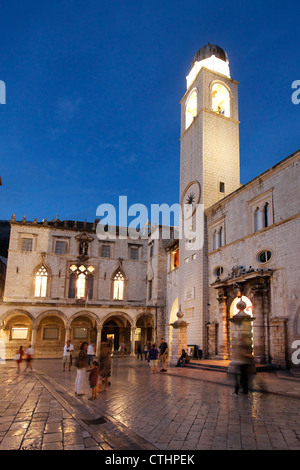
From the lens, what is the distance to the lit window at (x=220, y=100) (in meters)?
27.7

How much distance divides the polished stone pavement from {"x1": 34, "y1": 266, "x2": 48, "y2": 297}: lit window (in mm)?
23736

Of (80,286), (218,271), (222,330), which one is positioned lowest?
(222,330)

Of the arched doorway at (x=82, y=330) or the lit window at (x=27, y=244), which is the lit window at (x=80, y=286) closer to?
the arched doorway at (x=82, y=330)

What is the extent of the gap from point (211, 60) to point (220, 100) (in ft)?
11.6

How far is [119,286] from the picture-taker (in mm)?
37250

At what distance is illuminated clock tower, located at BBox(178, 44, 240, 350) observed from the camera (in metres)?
Result: 23.9

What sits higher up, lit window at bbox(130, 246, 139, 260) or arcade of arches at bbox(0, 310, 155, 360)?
lit window at bbox(130, 246, 139, 260)

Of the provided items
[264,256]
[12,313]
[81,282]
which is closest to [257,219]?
[264,256]

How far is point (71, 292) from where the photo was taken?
35469 millimetres

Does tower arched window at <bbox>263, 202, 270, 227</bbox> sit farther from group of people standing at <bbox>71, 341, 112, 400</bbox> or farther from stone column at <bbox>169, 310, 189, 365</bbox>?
group of people standing at <bbox>71, 341, 112, 400</bbox>

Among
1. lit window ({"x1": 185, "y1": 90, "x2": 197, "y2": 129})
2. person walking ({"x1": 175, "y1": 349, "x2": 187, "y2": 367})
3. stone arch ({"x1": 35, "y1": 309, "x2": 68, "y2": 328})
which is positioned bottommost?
person walking ({"x1": 175, "y1": 349, "x2": 187, "y2": 367})

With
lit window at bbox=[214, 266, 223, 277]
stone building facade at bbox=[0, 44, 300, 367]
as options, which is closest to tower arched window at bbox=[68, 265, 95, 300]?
stone building facade at bbox=[0, 44, 300, 367]

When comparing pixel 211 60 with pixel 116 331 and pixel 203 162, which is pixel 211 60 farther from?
pixel 116 331
